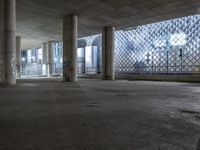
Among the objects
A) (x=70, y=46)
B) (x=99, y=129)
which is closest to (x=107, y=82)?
(x=70, y=46)

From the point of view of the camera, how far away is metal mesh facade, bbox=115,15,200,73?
92.1ft

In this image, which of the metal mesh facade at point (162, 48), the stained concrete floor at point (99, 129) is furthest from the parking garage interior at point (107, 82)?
the metal mesh facade at point (162, 48)

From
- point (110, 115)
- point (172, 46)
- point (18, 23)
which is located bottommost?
point (110, 115)

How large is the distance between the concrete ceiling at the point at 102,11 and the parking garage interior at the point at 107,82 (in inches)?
3.2

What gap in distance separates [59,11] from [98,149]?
20.6 meters

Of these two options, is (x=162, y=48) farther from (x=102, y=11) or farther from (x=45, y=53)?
(x=45, y=53)

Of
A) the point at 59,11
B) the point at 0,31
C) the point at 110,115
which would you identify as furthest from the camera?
the point at 59,11

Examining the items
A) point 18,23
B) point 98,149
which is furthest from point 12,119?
point 18,23

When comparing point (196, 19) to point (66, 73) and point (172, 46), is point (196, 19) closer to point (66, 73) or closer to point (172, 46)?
point (172, 46)

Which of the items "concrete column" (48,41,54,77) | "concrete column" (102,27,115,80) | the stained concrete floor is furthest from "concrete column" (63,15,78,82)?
"concrete column" (48,41,54,77)

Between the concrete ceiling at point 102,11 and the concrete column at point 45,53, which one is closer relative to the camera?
the concrete ceiling at point 102,11

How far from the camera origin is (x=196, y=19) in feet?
91.7

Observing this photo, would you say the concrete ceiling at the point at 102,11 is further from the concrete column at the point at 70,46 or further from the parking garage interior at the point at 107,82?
the concrete column at the point at 70,46

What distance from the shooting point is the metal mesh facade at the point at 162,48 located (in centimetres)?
2808
